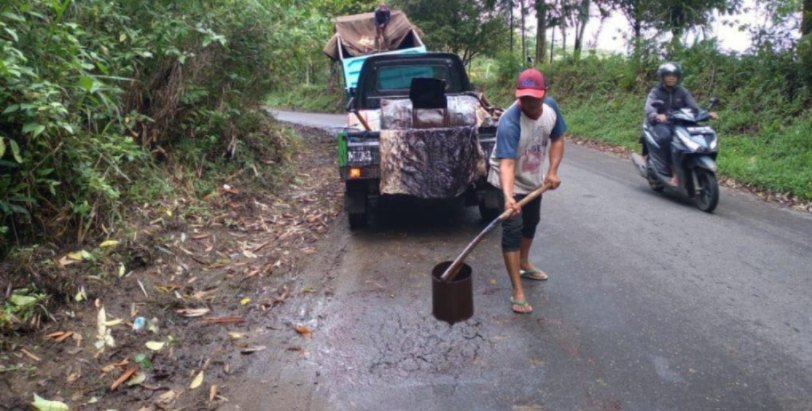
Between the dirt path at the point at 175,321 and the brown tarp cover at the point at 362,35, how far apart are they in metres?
8.59

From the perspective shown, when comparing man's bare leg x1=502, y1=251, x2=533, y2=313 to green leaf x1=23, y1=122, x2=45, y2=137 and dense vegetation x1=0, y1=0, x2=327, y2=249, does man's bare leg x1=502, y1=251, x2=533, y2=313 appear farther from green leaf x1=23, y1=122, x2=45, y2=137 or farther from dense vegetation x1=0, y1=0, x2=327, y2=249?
green leaf x1=23, y1=122, x2=45, y2=137

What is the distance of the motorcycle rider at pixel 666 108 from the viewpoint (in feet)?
Answer: 25.8

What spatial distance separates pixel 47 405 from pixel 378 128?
169 inches

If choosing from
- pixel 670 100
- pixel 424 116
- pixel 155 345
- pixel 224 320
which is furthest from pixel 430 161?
pixel 670 100

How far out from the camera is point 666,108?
8.05 m

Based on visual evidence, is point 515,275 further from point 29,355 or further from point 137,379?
point 29,355

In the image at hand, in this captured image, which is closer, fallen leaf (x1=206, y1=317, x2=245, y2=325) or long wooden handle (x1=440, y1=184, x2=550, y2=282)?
long wooden handle (x1=440, y1=184, x2=550, y2=282)

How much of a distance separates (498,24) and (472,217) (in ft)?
68.2

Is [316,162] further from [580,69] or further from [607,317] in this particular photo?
[580,69]

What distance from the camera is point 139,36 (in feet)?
20.3

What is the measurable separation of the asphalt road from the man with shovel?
0.43 m

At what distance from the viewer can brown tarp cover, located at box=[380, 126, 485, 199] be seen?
600 centimetres

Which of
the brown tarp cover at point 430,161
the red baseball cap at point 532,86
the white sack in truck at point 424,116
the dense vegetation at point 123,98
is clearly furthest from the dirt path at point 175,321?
the red baseball cap at point 532,86

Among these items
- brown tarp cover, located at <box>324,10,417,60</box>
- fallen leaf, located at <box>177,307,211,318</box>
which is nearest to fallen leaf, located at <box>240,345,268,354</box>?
fallen leaf, located at <box>177,307,211,318</box>
